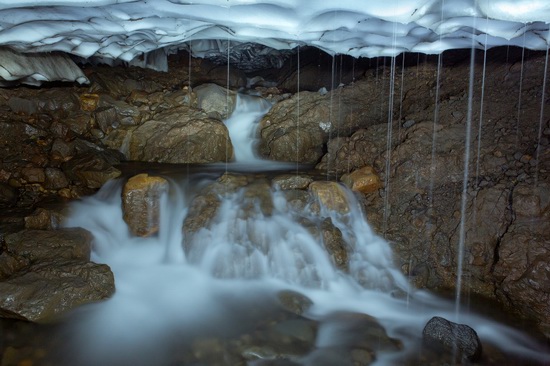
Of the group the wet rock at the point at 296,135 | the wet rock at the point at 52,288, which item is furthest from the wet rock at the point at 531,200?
the wet rock at the point at 52,288

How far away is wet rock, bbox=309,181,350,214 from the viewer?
582cm

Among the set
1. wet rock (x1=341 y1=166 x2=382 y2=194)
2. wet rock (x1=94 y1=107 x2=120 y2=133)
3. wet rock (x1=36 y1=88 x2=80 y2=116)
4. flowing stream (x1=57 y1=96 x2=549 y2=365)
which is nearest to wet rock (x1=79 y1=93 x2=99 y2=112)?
wet rock (x1=36 y1=88 x2=80 y2=116)

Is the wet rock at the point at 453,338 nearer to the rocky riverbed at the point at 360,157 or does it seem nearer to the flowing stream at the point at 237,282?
the flowing stream at the point at 237,282

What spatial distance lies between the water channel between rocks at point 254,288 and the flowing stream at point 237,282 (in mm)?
16

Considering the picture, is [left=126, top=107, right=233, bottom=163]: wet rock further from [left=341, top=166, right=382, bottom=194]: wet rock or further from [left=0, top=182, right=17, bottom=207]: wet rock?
[left=341, top=166, right=382, bottom=194]: wet rock

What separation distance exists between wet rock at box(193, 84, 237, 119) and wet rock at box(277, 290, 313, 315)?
210 inches

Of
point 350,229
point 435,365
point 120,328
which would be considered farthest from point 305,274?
point 120,328

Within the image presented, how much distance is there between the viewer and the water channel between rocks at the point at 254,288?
13.0 ft

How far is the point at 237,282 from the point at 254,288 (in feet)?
0.93

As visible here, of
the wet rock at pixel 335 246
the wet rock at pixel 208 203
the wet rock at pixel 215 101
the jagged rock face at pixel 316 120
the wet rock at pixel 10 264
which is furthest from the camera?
the wet rock at pixel 215 101

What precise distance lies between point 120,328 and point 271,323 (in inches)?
67.3

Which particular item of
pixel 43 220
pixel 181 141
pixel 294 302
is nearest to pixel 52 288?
pixel 43 220

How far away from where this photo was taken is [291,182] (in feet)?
20.3

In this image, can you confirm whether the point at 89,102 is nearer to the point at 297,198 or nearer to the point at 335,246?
the point at 297,198
